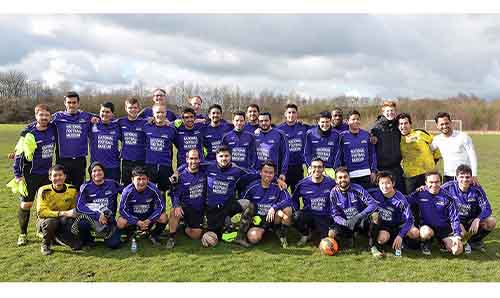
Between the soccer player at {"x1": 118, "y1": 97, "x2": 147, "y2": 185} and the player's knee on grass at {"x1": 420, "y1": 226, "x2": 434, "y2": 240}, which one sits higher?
the soccer player at {"x1": 118, "y1": 97, "x2": 147, "y2": 185}

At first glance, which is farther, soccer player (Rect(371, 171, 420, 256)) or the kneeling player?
the kneeling player

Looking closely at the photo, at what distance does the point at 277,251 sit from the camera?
5898 millimetres

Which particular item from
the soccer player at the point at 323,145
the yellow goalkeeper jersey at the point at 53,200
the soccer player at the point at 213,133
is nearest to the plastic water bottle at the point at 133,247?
the yellow goalkeeper jersey at the point at 53,200

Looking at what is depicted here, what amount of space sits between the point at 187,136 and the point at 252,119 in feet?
3.72

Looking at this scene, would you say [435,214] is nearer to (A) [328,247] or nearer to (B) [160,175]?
(A) [328,247]

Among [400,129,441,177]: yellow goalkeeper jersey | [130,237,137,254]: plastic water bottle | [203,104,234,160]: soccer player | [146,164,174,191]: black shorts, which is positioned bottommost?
[130,237,137,254]: plastic water bottle

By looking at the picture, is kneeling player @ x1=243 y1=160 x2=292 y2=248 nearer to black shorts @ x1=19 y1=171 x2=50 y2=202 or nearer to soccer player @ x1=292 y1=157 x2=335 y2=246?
soccer player @ x1=292 y1=157 x2=335 y2=246

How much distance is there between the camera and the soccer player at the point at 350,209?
19.5ft

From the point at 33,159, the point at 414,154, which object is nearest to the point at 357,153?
the point at 414,154

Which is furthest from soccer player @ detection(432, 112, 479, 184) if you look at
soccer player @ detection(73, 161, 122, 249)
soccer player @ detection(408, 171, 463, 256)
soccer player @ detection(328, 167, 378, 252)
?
soccer player @ detection(73, 161, 122, 249)

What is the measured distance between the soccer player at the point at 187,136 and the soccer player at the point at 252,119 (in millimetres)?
837

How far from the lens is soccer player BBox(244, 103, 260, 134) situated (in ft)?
23.6

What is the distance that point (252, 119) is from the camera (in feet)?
23.8

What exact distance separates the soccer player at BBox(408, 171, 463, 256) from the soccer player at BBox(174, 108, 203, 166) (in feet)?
11.3
